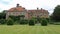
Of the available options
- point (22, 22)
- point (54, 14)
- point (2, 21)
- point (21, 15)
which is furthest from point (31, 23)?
point (54, 14)

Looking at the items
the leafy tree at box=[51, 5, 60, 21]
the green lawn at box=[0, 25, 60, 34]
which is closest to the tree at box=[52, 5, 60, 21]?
the leafy tree at box=[51, 5, 60, 21]

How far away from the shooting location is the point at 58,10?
94.1m

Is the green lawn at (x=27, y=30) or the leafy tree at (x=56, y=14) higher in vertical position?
the leafy tree at (x=56, y=14)

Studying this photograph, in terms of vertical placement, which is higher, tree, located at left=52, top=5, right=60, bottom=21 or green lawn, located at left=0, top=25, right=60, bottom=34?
tree, located at left=52, top=5, right=60, bottom=21

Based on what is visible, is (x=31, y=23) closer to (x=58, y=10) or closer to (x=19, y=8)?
(x=19, y=8)

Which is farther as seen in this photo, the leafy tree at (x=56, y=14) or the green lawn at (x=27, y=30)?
the leafy tree at (x=56, y=14)

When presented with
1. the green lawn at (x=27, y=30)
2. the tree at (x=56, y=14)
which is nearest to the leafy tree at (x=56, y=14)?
the tree at (x=56, y=14)

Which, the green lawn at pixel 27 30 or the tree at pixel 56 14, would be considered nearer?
the green lawn at pixel 27 30

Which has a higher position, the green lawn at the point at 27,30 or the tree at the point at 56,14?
the tree at the point at 56,14

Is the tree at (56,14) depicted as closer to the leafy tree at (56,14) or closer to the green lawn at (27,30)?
the leafy tree at (56,14)

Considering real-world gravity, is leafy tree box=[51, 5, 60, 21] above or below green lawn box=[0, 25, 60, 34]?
above

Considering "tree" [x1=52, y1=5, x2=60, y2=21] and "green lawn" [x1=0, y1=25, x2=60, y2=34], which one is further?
"tree" [x1=52, y1=5, x2=60, y2=21]

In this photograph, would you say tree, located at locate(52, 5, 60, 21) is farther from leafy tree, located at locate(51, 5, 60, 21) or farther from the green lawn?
the green lawn

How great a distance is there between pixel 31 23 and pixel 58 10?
46058 mm
